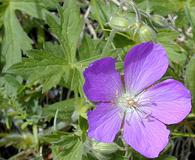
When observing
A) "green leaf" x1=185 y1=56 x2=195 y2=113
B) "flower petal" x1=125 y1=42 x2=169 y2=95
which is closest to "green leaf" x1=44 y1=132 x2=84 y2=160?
"flower petal" x1=125 y1=42 x2=169 y2=95

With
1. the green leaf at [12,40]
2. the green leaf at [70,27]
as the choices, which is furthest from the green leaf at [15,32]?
the green leaf at [70,27]

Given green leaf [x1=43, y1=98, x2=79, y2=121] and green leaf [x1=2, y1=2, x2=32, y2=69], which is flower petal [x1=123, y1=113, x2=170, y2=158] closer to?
green leaf [x1=43, y1=98, x2=79, y2=121]

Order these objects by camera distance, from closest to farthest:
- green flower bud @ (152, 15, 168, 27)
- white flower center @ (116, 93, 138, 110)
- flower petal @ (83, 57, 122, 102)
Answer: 1. flower petal @ (83, 57, 122, 102)
2. white flower center @ (116, 93, 138, 110)
3. green flower bud @ (152, 15, 168, 27)

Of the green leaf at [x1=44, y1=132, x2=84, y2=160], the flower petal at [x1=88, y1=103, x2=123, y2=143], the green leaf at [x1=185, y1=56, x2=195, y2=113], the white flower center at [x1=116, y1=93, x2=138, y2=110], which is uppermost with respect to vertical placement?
the green leaf at [x1=185, y1=56, x2=195, y2=113]

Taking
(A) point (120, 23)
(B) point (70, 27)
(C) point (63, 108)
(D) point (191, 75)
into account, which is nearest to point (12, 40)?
(B) point (70, 27)

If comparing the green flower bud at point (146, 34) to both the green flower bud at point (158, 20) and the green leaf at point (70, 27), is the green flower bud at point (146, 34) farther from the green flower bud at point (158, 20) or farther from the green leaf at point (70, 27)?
the green leaf at point (70, 27)

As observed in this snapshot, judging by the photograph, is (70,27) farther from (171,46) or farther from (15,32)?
(171,46)

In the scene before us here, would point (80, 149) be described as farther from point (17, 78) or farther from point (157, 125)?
point (17, 78)
